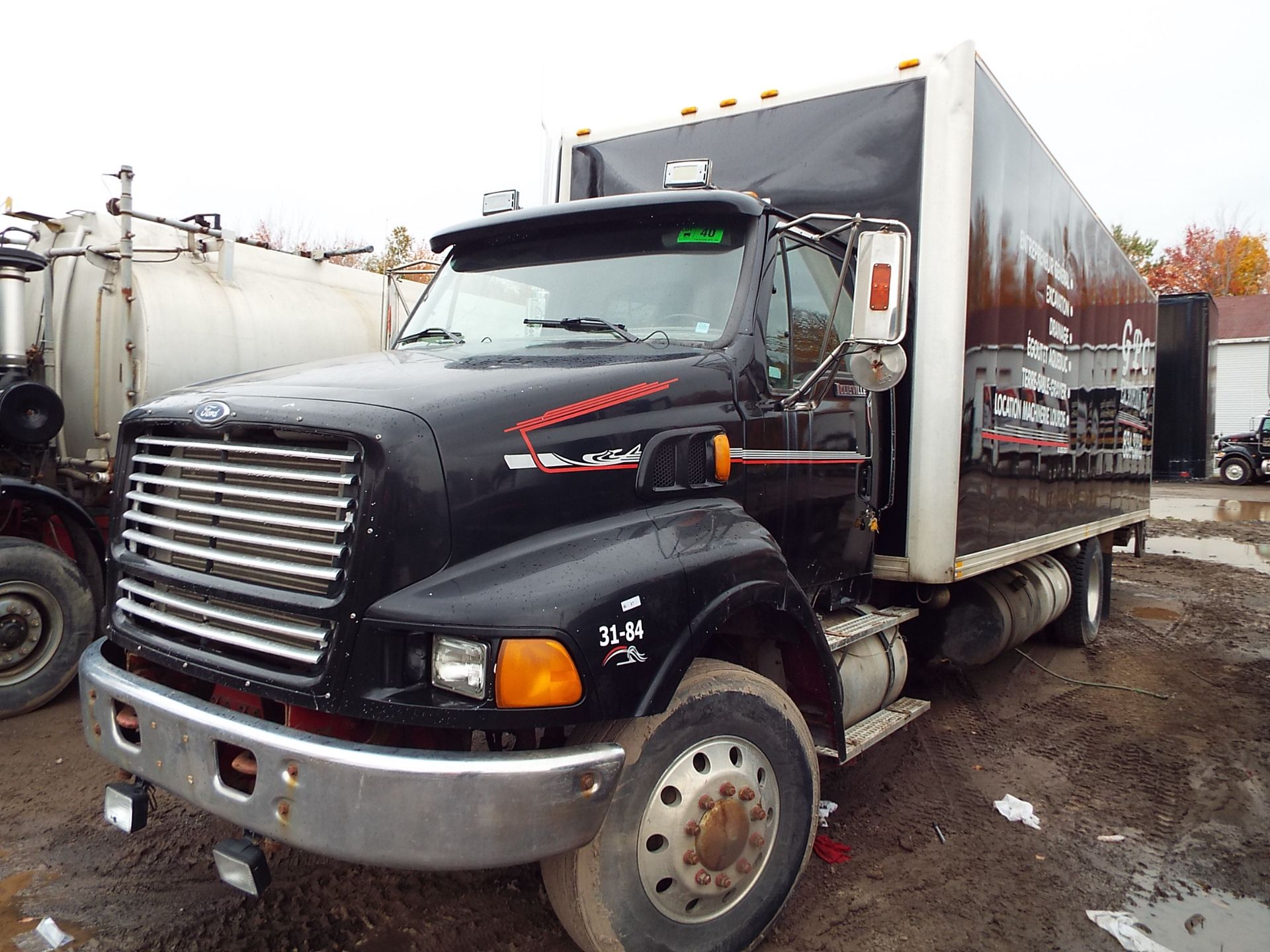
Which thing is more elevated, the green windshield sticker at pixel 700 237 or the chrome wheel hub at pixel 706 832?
the green windshield sticker at pixel 700 237

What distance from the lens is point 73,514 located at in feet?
18.2

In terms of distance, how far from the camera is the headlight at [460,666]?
7.61ft

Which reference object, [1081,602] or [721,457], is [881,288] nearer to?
[721,457]

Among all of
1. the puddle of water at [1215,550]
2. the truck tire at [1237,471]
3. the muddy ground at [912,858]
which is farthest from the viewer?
the truck tire at [1237,471]

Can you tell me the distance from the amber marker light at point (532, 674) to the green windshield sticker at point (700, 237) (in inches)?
75.7

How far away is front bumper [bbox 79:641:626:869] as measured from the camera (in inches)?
88.3

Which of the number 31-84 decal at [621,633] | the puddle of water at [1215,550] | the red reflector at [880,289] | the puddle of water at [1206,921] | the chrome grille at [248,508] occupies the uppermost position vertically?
the red reflector at [880,289]

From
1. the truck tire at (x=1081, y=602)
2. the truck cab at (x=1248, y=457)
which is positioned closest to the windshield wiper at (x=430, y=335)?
the truck tire at (x=1081, y=602)

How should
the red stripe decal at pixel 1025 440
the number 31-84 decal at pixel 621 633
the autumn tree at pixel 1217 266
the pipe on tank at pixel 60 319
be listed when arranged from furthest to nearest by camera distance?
the autumn tree at pixel 1217 266 → the pipe on tank at pixel 60 319 → the red stripe decal at pixel 1025 440 → the number 31-84 decal at pixel 621 633

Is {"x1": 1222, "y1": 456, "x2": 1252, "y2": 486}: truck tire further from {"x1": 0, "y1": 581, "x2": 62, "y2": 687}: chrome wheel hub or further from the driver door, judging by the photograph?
{"x1": 0, "y1": 581, "x2": 62, "y2": 687}: chrome wheel hub

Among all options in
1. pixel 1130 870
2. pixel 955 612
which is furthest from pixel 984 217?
pixel 1130 870

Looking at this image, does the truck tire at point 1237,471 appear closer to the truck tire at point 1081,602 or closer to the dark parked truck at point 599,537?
the truck tire at point 1081,602

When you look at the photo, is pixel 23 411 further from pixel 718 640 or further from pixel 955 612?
pixel 955 612

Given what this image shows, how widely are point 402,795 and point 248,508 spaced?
0.99 meters
